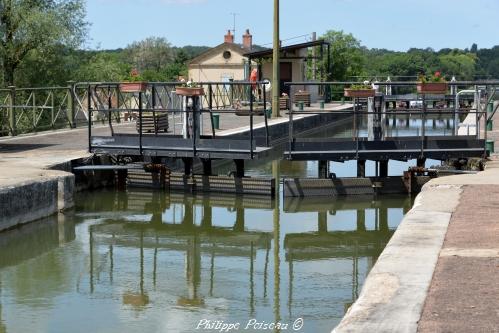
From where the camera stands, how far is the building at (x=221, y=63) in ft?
182

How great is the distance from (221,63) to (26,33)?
1016 inches

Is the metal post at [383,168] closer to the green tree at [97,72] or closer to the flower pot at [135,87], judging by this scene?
the flower pot at [135,87]

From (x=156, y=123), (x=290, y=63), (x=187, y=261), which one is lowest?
(x=187, y=261)

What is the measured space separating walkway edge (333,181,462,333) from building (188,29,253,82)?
4522cm

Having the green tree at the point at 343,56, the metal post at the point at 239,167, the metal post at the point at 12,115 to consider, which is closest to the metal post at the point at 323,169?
the metal post at the point at 239,167

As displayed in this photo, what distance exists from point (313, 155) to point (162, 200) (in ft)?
8.99

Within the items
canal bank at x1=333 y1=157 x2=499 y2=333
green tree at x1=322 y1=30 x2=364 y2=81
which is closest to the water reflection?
canal bank at x1=333 y1=157 x2=499 y2=333

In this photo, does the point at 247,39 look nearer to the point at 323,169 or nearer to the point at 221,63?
the point at 221,63

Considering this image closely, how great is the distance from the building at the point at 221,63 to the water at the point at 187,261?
38.4 meters

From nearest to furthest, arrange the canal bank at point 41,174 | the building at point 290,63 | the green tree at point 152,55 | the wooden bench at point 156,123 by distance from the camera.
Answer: the canal bank at point 41,174
the wooden bench at point 156,123
the building at point 290,63
the green tree at point 152,55

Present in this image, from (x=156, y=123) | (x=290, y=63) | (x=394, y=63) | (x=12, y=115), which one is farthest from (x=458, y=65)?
(x=156, y=123)

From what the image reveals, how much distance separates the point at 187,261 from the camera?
1184 centimetres

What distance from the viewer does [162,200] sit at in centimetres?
1681

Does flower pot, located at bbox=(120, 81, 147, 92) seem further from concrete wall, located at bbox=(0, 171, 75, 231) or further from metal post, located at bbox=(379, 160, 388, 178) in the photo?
metal post, located at bbox=(379, 160, 388, 178)
